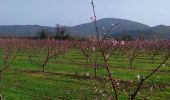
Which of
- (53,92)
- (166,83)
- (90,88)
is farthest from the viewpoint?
(166,83)

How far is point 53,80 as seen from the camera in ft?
87.3

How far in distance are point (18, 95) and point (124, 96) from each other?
17.8ft

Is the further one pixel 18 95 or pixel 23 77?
pixel 23 77

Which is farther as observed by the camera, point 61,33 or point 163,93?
point 61,33

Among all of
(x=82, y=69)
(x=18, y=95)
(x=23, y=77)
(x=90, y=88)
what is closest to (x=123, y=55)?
(x=82, y=69)

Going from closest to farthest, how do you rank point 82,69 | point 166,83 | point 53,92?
point 53,92 → point 166,83 → point 82,69

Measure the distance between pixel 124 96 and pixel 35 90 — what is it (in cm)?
515

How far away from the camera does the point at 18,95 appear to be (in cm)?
1978

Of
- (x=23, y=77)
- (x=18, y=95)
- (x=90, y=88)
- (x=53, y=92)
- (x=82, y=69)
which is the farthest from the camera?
(x=82, y=69)

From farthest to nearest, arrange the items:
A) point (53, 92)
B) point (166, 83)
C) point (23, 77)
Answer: point (23, 77) < point (166, 83) < point (53, 92)

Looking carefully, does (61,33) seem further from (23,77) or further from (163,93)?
(163,93)

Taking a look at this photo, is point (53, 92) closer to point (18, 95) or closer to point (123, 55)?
point (18, 95)

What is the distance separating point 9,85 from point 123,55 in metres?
33.4

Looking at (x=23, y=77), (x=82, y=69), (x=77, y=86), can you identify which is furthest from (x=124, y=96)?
(x=82, y=69)
